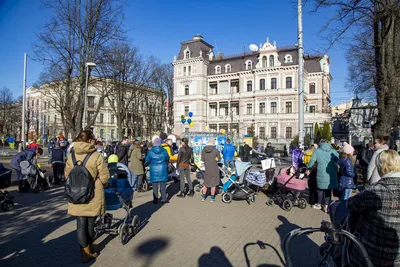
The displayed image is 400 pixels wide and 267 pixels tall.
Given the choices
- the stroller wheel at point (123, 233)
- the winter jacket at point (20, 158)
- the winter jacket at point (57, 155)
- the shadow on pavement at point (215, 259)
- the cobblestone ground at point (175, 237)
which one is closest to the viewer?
the shadow on pavement at point (215, 259)

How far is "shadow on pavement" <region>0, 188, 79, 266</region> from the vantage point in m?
4.51

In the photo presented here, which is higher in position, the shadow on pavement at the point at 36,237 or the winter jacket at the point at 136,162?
the winter jacket at the point at 136,162

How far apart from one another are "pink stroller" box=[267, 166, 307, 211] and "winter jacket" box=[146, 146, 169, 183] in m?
3.41

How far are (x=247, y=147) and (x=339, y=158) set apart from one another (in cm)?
1115

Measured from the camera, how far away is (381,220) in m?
2.61

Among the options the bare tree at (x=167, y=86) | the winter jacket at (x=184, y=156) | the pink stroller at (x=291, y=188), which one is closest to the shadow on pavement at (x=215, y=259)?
the pink stroller at (x=291, y=188)

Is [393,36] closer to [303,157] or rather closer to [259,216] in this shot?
[303,157]

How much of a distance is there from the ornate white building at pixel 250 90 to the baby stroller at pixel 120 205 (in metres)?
41.8

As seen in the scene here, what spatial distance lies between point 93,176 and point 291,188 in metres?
5.95

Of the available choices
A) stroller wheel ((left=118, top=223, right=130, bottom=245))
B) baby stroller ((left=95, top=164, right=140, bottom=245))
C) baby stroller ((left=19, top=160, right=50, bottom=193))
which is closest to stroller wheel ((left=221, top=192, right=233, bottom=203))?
baby stroller ((left=95, top=164, right=140, bottom=245))

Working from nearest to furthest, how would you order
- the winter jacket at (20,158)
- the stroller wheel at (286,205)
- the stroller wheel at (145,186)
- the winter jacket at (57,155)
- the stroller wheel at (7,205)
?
the stroller wheel at (7,205)
the stroller wheel at (286,205)
the winter jacket at (20,158)
the winter jacket at (57,155)
the stroller wheel at (145,186)

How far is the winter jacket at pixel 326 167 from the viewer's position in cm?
776

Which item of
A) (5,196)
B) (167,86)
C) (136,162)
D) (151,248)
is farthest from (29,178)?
(167,86)

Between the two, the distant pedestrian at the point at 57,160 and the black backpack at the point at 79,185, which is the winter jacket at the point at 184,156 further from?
the black backpack at the point at 79,185
